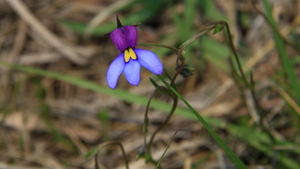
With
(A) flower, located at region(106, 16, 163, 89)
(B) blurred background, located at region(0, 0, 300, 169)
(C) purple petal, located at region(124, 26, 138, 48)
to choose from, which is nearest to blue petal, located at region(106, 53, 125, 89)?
(A) flower, located at region(106, 16, 163, 89)

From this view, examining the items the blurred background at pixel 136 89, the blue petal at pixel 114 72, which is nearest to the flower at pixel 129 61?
the blue petal at pixel 114 72

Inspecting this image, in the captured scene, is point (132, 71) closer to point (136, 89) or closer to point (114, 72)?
point (114, 72)

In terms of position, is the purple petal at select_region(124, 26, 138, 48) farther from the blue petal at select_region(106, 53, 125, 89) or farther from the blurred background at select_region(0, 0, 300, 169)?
the blurred background at select_region(0, 0, 300, 169)

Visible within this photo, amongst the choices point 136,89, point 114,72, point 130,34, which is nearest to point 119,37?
point 130,34

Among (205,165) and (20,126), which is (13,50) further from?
(205,165)

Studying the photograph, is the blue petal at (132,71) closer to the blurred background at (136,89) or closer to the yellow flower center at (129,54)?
the yellow flower center at (129,54)
